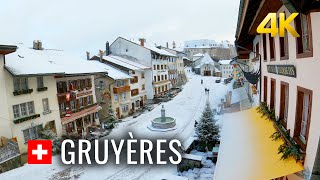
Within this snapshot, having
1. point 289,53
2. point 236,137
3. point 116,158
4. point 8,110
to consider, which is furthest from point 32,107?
point 289,53

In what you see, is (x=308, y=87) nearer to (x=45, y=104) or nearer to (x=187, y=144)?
(x=187, y=144)

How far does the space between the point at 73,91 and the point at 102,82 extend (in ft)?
23.8

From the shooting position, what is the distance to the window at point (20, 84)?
75.4 feet

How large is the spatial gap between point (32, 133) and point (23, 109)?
90.0 inches

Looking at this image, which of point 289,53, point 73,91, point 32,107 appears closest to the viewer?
point 289,53

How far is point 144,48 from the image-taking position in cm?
4991

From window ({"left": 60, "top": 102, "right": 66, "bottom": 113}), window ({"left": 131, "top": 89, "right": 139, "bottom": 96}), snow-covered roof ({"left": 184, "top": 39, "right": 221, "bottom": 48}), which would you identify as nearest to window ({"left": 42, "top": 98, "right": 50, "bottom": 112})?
window ({"left": 60, "top": 102, "right": 66, "bottom": 113})

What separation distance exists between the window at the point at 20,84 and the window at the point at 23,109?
1.36 m

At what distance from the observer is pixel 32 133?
24.3 m

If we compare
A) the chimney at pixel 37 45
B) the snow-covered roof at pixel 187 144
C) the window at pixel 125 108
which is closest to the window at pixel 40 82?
the chimney at pixel 37 45

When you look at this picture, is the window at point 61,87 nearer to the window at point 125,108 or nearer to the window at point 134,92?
the window at point 125,108

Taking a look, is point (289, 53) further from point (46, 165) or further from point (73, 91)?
point (73, 91)

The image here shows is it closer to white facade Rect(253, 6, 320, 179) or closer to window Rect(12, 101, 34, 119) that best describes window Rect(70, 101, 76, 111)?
window Rect(12, 101, 34, 119)

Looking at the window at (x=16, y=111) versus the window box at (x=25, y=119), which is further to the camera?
the window at (x=16, y=111)
